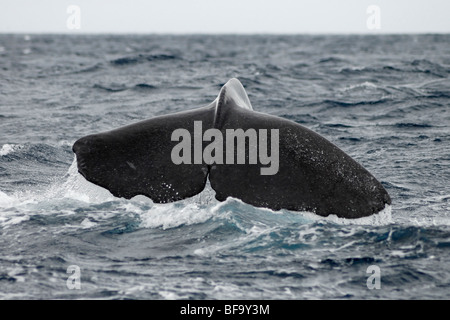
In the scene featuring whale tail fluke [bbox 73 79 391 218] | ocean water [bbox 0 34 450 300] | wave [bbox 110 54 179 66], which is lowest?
ocean water [bbox 0 34 450 300]

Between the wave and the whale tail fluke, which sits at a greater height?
the wave

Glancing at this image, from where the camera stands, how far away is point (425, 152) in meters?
12.2

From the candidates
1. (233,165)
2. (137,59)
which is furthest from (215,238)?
(137,59)

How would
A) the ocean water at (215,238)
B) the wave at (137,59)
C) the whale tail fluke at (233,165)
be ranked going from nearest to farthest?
the ocean water at (215,238), the whale tail fluke at (233,165), the wave at (137,59)

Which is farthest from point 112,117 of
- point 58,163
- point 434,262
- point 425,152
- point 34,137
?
point 434,262

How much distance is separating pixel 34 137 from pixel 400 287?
10.1 m

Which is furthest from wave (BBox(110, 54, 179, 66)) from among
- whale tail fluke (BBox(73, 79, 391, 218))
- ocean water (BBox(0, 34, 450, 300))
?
whale tail fluke (BBox(73, 79, 391, 218))

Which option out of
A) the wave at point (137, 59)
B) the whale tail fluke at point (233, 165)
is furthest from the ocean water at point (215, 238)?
the wave at point (137, 59)

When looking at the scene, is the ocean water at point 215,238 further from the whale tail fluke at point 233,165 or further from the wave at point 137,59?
the wave at point 137,59

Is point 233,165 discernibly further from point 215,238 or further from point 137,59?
point 137,59

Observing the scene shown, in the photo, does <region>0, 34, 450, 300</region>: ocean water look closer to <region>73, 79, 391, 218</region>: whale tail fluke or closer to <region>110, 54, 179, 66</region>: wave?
<region>73, 79, 391, 218</region>: whale tail fluke

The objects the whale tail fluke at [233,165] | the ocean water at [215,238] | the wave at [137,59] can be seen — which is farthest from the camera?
the wave at [137,59]
